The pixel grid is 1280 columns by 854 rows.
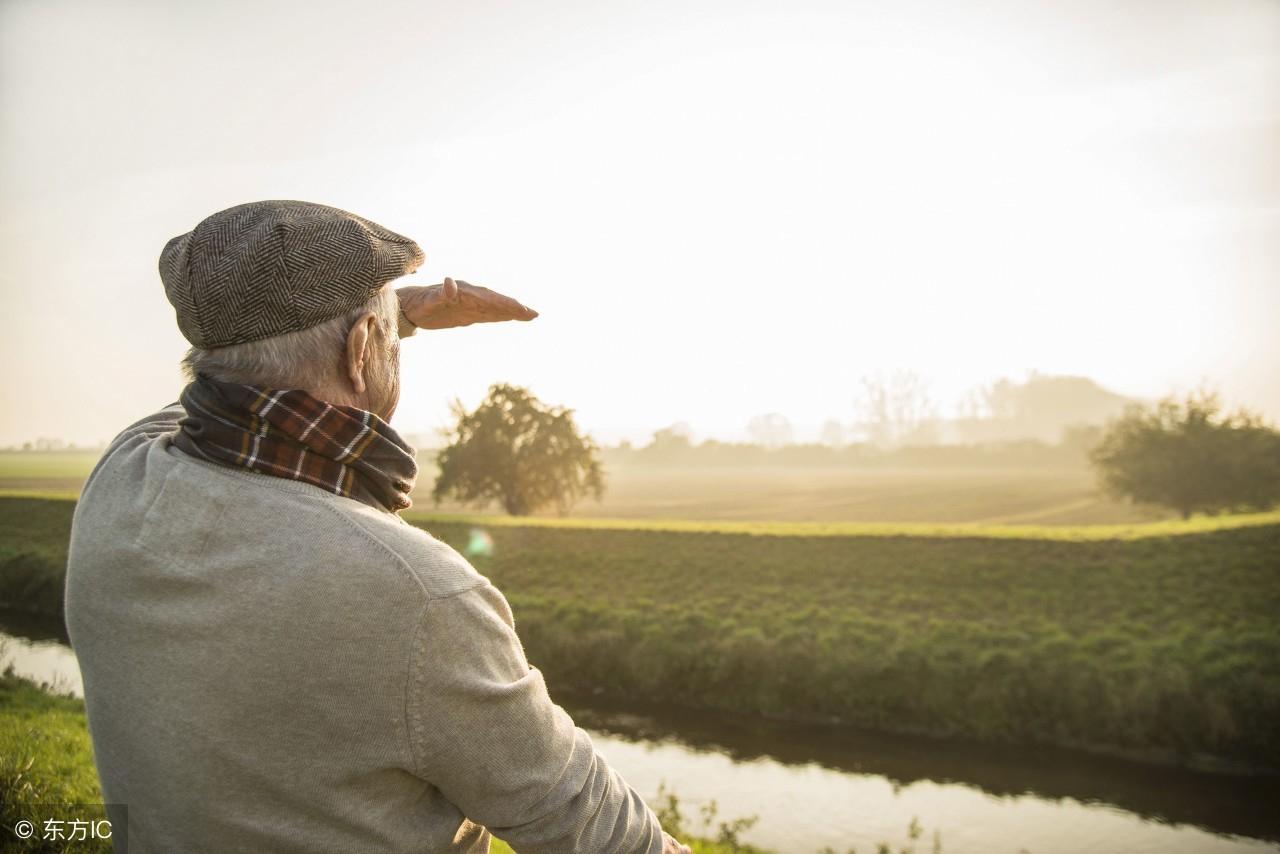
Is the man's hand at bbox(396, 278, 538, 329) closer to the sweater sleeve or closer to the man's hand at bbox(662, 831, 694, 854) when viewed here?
the sweater sleeve

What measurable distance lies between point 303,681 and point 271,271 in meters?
0.73

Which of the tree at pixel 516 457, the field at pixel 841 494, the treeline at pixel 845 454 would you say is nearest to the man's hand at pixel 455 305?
the field at pixel 841 494

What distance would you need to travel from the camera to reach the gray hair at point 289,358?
62.8 inches

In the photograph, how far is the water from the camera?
1095 centimetres

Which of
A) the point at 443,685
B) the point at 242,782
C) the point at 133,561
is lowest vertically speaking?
the point at 242,782

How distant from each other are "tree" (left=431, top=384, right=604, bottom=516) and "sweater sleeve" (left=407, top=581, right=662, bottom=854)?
125 feet

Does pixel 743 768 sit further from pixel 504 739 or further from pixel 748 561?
pixel 504 739

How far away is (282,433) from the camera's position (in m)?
1.51

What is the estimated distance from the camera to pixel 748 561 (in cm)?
2225

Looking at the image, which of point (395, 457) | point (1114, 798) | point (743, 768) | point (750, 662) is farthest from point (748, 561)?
point (395, 457)

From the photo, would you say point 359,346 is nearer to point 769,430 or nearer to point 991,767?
point 991,767

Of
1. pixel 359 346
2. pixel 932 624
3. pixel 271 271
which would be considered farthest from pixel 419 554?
pixel 932 624

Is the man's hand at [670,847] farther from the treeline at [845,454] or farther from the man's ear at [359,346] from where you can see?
the treeline at [845,454]

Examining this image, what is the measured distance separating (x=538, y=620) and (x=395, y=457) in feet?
57.6
